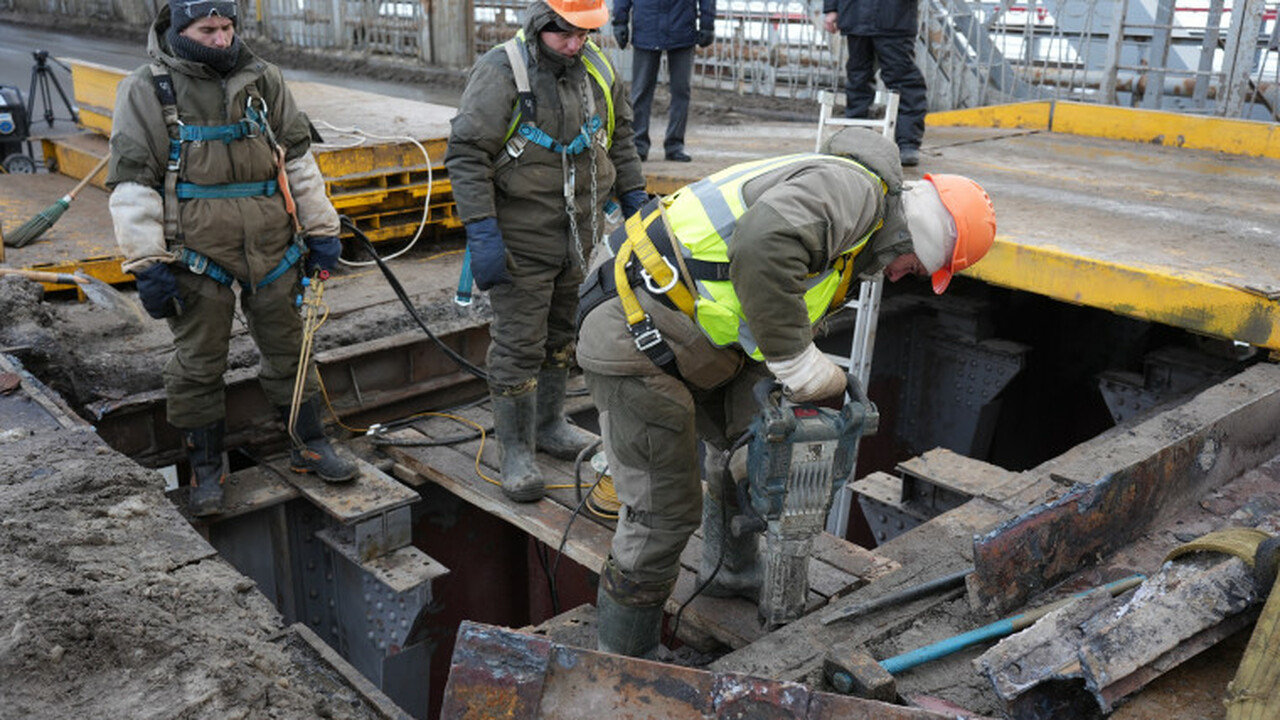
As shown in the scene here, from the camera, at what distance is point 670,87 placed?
798cm

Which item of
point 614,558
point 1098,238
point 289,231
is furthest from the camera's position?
point 1098,238

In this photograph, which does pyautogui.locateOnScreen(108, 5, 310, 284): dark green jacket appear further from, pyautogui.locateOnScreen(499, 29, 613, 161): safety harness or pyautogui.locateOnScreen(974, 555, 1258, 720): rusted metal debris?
pyautogui.locateOnScreen(974, 555, 1258, 720): rusted metal debris

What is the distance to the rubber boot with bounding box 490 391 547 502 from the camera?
4.83 metres

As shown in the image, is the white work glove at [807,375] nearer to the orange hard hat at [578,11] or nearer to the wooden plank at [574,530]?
the wooden plank at [574,530]

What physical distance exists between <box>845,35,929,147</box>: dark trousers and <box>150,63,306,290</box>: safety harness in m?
4.64

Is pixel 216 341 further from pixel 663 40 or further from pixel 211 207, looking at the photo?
pixel 663 40

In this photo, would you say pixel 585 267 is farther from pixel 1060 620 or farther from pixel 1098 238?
pixel 1098 238

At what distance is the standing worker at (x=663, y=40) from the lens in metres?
7.70

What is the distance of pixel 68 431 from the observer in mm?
4230

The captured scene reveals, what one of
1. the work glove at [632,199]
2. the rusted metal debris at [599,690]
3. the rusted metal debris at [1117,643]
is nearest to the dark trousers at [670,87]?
the work glove at [632,199]

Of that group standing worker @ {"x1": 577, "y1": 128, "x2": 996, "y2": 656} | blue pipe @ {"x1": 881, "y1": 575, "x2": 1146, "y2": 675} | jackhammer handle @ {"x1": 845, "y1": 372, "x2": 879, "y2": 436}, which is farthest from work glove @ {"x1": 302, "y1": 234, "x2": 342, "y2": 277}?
blue pipe @ {"x1": 881, "y1": 575, "x2": 1146, "y2": 675}

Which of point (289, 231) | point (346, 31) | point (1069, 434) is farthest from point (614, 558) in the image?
point (346, 31)

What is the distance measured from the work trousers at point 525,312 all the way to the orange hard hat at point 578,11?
1008 mm

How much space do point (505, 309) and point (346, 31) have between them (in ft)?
51.8
